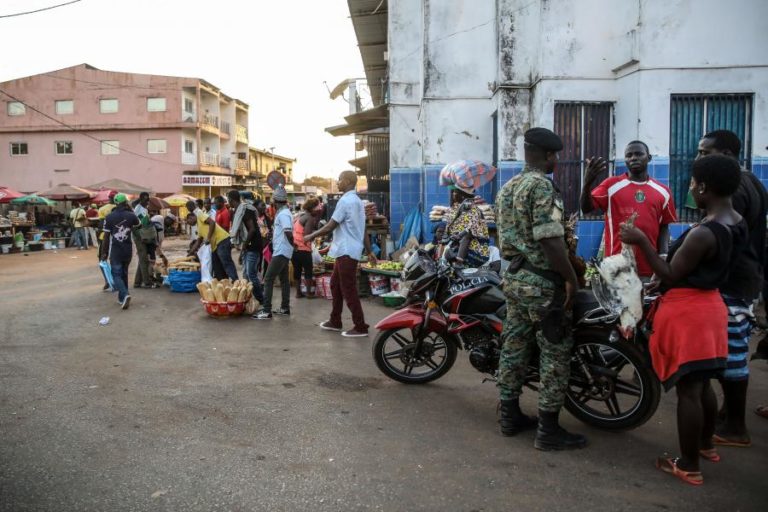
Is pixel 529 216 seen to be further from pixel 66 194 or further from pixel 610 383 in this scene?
pixel 66 194

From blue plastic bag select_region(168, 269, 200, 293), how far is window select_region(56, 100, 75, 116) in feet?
130

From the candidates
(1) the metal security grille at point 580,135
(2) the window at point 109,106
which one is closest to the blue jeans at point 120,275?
(1) the metal security grille at point 580,135

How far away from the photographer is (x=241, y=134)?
57.5 m

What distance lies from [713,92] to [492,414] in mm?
6498

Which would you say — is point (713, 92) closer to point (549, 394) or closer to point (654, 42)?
point (654, 42)

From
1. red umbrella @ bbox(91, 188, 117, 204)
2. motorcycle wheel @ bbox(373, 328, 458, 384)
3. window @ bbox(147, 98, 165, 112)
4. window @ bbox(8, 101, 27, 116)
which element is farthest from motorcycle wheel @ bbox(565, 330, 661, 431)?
window @ bbox(8, 101, 27, 116)

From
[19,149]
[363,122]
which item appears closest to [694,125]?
[363,122]

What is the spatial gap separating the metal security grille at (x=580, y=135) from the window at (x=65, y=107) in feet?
145

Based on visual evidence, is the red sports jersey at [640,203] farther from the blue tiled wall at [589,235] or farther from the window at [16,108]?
the window at [16,108]

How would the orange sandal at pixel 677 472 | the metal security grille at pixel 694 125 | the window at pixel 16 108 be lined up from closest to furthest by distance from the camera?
the orange sandal at pixel 677 472 → the metal security grille at pixel 694 125 → the window at pixel 16 108

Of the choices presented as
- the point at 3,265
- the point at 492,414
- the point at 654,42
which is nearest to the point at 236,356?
the point at 492,414

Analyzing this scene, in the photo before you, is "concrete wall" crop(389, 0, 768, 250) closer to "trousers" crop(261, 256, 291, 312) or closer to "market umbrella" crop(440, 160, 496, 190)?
"market umbrella" crop(440, 160, 496, 190)

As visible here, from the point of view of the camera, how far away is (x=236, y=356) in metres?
6.45

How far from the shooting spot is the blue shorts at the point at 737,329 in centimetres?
358
